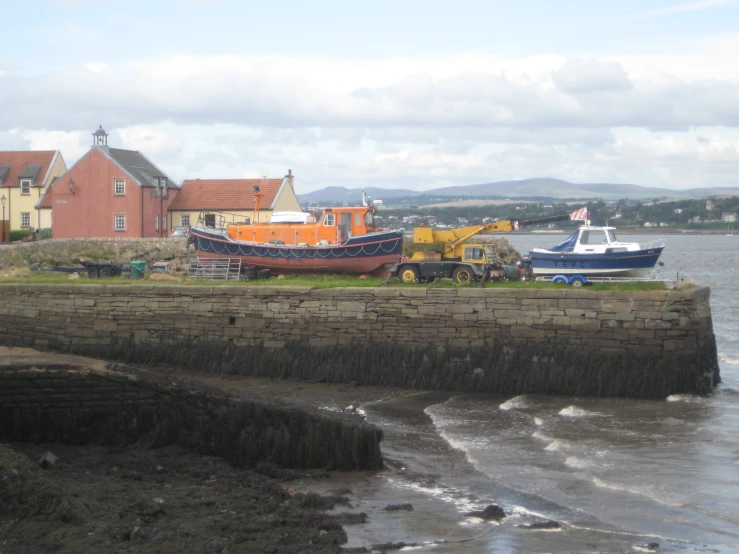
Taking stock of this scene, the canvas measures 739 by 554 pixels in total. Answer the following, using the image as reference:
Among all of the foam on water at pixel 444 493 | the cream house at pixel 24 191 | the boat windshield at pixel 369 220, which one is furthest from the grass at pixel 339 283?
the cream house at pixel 24 191

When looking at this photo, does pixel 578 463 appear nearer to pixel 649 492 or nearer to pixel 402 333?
pixel 649 492

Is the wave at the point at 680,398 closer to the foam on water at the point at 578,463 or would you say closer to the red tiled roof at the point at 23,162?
the foam on water at the point at 578,463

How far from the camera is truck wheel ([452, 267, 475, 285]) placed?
20.6 metres

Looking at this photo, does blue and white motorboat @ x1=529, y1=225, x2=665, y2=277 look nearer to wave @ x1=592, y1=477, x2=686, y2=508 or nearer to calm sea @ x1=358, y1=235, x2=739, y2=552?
calm sea @ x1=358, y1=235, x2=739, y2=552

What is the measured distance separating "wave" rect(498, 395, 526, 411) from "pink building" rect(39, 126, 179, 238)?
32802 mm

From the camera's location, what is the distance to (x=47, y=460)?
9.97 metres

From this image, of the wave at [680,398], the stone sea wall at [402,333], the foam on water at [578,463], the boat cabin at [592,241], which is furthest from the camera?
the boat cabin at [592,241]

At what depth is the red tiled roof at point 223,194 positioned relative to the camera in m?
47.2

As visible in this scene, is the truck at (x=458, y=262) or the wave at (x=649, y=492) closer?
the wave at (x=649, y=492)

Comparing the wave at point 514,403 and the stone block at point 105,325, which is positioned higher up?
the stone block at point 105,325

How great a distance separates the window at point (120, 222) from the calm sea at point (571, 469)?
3243 centimetres

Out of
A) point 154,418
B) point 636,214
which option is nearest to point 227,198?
point 154,418

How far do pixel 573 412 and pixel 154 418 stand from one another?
25.0 ft

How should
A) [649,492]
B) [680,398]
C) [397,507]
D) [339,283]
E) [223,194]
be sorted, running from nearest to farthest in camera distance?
[397,507]
[649,492]
[680,398]
[339,283]
[223,194]
